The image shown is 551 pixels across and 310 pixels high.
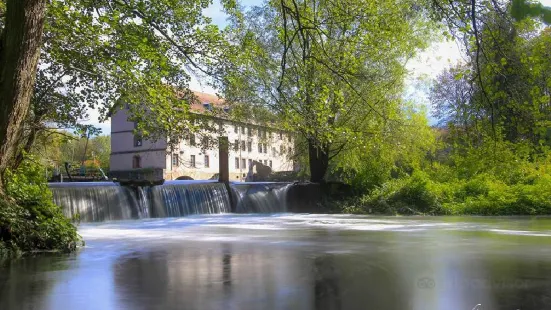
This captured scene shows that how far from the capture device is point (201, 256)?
8.79 m

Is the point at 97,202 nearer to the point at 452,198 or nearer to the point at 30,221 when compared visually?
the point at 30,221

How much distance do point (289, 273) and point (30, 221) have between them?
4591 mm

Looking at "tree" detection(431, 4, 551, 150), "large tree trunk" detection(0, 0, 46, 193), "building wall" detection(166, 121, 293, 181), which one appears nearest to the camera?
"tree" detection(431, 4, 551, 150)

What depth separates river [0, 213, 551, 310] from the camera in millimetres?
5270

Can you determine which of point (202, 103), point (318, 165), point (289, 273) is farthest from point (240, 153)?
point (289, 273)

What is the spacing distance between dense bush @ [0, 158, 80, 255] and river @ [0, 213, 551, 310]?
0.45 metres

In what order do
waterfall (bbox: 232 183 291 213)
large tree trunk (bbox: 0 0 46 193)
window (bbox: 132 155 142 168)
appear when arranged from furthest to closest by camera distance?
window (bbox: 132 155 142 168)
waterfall (bbox: 232 183 291 213)
large tree trunk (bbox: 0 0 46 193)

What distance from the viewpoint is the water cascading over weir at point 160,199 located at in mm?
16781

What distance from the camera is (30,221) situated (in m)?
8.55

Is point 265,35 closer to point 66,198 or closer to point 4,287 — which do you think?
point 66,198

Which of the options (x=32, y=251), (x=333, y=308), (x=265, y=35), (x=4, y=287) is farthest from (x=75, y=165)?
(x=333, y=308)

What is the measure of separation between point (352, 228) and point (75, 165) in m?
29.6

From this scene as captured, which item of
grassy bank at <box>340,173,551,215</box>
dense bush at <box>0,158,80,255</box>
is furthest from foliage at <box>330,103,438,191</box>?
dense bush at <box>0,158,80,255</box>

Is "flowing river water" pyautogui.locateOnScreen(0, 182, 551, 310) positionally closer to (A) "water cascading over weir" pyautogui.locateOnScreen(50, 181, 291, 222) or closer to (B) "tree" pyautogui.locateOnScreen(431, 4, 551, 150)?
(B) "tree" pyautogui.locateOnScreen(431, 4, 551, 150)
